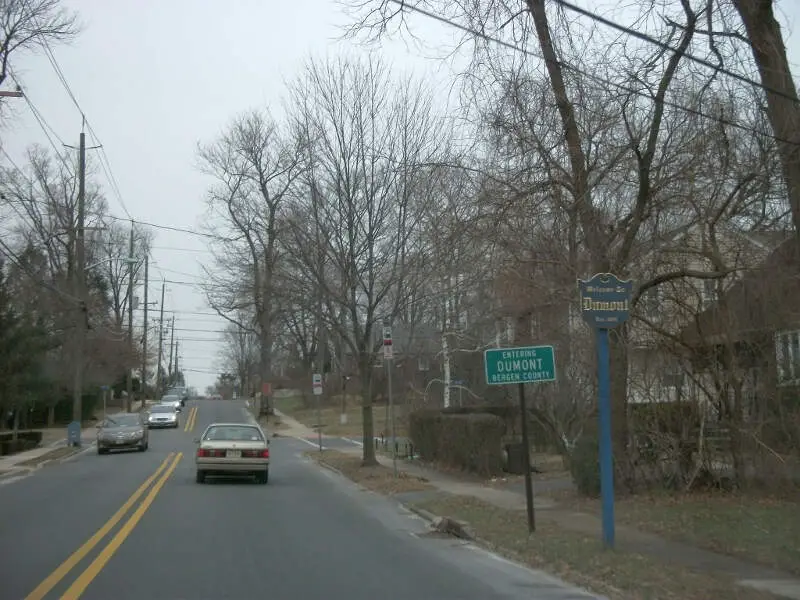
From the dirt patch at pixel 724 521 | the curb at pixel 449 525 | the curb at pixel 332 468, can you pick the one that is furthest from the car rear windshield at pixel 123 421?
the dirt patch at pixel 724 521

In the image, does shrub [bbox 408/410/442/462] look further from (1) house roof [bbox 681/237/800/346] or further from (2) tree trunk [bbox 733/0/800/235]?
(2) tree trunk [bbox 733/0/800/235]

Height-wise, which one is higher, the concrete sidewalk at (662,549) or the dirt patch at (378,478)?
the dirt patch at (378,478)

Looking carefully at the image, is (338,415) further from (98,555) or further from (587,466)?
(98,555)

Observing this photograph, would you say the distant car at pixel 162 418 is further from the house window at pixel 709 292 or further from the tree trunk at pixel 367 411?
the house window at pixel 709 292

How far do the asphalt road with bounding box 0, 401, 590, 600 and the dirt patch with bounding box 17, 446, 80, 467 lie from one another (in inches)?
358

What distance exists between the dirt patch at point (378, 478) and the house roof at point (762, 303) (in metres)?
7.38

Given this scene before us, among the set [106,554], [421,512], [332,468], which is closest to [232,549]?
[106,554]

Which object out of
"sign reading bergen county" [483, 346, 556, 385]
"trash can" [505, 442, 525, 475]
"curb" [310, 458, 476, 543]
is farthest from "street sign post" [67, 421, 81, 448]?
"sign reading bergen county" [483, 346, 556, 385]

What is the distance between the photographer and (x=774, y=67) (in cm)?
1170

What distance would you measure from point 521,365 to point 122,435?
23.8 metres

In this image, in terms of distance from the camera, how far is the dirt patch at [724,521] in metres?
9.87

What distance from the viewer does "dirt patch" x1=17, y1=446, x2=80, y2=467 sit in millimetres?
27919

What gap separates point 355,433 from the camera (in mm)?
44906

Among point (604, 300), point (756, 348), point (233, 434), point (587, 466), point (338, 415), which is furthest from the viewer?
point (338, 415)
